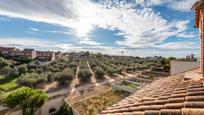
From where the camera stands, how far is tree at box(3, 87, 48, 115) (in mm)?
20484

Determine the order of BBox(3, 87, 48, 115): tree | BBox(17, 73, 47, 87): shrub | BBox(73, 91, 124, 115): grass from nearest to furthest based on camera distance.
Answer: BBox(73, 91, 124, 115): grass < BBox(3, 87, 48, 115): tree < BBox(17, 73, 47, 87): shrub

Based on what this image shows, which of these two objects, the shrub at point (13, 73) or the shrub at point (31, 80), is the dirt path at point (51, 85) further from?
the shrub at point (13, 73)

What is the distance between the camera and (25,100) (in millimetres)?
20672

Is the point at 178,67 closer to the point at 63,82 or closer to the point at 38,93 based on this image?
the point at 38,93

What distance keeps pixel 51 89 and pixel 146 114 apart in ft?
113

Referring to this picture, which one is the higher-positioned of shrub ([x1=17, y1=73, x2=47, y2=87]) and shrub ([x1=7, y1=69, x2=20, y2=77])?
shrub ([x1=7, y1=69, x2=20, y2=77])

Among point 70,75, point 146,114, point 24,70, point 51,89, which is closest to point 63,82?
point 70,75

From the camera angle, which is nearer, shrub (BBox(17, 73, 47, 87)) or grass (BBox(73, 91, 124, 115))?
grass (BBox(73, 91, 124, 115))

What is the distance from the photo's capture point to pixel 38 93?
2191 centimetres

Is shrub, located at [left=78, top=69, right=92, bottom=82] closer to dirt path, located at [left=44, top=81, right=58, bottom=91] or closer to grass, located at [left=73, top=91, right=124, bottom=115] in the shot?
dirt path, located at [left=44, top=81, right=58, bottom=91]

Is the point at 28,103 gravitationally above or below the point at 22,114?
above

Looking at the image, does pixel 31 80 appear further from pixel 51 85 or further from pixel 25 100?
pixel 25 100

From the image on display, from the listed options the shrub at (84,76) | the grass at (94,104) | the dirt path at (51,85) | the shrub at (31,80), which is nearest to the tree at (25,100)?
the grass at (94,104)

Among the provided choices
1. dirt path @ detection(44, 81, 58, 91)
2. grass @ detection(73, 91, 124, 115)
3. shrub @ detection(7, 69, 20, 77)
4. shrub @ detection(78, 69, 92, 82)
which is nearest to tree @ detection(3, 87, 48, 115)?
grass @ detection(73, 91, 124, 115)
